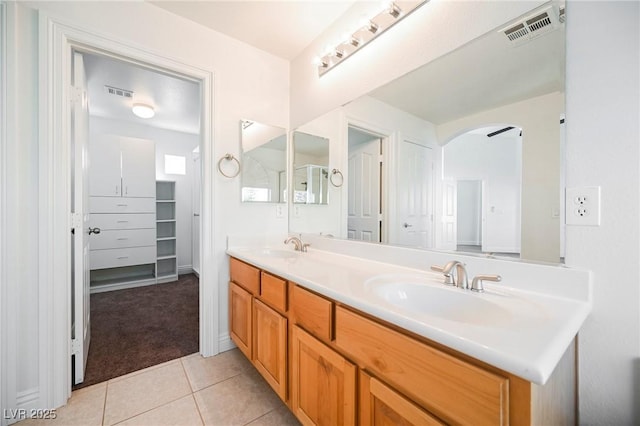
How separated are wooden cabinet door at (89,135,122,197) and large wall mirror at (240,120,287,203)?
2.53 metres

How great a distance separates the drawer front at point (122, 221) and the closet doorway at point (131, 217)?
1 centimetres

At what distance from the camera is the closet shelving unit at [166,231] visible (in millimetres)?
4000

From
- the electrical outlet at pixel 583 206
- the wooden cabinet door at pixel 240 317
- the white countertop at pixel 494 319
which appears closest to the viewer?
the white countertop at pixel 494 319

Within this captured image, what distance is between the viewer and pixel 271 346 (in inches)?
54.1

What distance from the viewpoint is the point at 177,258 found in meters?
4.21

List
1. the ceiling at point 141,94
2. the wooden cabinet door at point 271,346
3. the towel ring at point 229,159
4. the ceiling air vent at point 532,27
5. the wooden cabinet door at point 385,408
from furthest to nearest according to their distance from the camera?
1. the ceiling at point 141,94
2. the towel ring at point 229,159
3. the wooden cabinet door at point 271,346
4. the ceiling air vent at point 532,27
5. the wooden cabinet door at point 385,408

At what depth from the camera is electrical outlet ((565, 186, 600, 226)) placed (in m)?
0.81

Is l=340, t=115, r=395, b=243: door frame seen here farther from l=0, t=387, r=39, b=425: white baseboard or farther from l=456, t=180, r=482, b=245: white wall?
l=0, t=387, r=39, b=425: white baseboard

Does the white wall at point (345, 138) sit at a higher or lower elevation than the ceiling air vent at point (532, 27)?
lower

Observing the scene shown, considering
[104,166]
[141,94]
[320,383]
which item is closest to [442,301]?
[320,383]

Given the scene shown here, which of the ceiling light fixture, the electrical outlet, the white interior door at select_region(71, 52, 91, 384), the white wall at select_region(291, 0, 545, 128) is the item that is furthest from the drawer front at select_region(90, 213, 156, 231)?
the electrical outlet

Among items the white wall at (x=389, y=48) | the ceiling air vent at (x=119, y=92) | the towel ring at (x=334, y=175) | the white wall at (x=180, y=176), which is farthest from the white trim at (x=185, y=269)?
the towel ring at (x=334, y=175)

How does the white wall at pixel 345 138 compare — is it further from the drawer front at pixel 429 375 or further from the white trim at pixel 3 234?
the white trim at pixel 3 234

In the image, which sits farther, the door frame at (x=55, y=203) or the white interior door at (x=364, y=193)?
the white interior door at (x=364, y=193)
